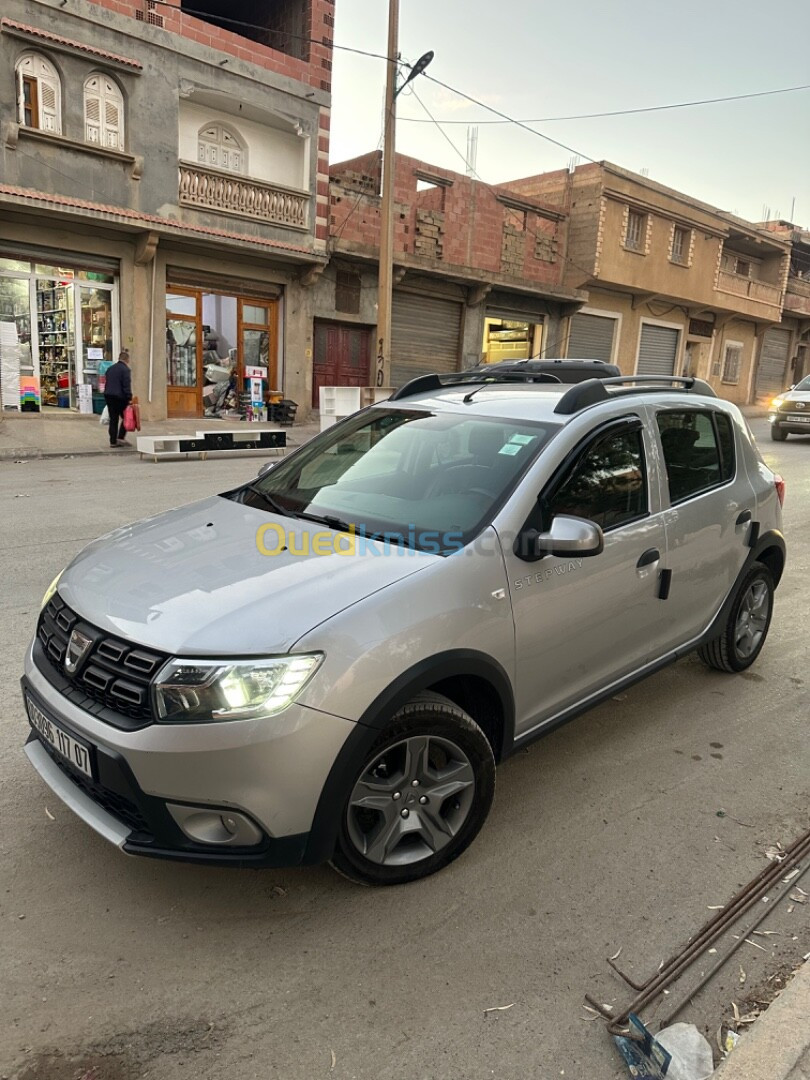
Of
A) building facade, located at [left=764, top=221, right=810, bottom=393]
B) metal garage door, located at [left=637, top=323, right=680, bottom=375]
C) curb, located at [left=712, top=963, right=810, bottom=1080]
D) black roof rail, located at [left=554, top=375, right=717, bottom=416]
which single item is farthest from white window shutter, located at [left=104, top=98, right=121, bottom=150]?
building facade, located at [left=764, top=221, right=810, bottom=393]

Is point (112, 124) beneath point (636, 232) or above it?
beneath

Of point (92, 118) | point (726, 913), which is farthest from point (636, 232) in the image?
point (726, 913)

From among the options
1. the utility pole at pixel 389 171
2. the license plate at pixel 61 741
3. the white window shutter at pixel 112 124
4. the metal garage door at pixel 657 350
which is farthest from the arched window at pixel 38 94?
the metal garage door at pixel 657 350

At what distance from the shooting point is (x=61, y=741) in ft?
7.73

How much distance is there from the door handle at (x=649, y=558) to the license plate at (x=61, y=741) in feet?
7.35

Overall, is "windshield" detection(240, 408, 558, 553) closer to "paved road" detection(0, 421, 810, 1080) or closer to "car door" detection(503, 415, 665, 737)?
"car door" detection(503, 415, 665, 737)

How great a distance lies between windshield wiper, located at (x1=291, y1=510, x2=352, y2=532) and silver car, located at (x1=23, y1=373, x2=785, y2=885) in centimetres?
1

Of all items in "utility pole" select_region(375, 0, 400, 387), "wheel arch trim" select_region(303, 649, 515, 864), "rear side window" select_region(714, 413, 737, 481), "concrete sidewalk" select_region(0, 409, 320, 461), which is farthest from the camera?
"utility pole" select_region(375, 0, 400, 387)

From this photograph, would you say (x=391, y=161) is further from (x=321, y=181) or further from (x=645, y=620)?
(x=645, y=620)

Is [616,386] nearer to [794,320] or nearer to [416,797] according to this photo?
[416,797]

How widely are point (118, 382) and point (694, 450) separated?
12.5m

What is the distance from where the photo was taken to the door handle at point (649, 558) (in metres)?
3.24

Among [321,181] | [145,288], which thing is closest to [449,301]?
[321,181]

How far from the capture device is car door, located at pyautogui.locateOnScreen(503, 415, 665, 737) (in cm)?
278
